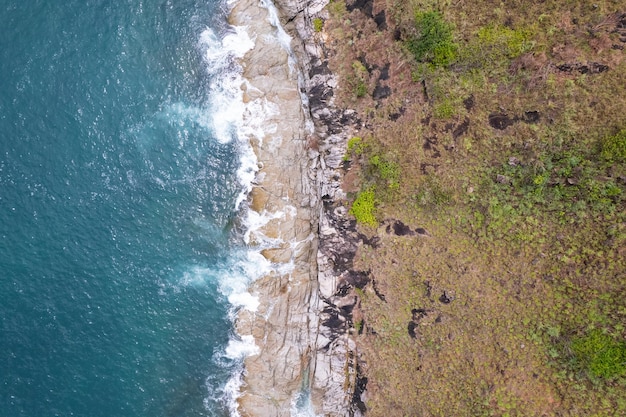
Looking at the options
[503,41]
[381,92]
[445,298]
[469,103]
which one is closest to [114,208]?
[381,92]

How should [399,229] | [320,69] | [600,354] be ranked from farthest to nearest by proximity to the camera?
1. [320,69]
2. [399,229]
3. [600,354]

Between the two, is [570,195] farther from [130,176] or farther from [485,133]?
[130,176]

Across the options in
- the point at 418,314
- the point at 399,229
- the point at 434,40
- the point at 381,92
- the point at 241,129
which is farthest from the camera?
the point at 241,129

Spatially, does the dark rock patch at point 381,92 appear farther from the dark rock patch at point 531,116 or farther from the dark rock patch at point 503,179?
the dark rock patch at point 503,179

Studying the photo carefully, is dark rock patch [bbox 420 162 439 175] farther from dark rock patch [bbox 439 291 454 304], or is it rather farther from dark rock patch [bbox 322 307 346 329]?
dark rock patch [bbox 322 307 346 329]

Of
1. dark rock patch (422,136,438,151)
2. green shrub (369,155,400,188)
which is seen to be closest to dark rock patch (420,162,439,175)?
dark rock patch (422,136,438,151)

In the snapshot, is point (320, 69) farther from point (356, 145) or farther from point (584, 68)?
point (584, 68)
